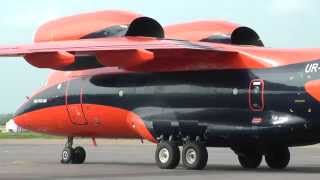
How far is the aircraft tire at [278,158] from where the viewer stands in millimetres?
23438

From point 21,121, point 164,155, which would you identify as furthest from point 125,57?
point 21,121

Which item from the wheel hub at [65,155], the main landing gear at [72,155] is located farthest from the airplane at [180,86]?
the wheel hub at [65,155]

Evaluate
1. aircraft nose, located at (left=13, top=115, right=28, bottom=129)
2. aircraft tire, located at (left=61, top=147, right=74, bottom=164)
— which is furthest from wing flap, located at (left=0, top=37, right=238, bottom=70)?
aircraft nose, located at (left=13, top=115, right=28, bottom=129)

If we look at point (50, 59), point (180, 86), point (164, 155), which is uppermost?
point (50, 59)

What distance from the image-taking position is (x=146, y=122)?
914 inches

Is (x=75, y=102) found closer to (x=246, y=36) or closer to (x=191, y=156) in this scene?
(x=191, y=156)

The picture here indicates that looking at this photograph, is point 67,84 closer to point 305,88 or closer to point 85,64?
point 85,64

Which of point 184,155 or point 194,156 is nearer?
point 194,156

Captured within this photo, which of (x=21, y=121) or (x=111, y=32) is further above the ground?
(x=111, y=32)

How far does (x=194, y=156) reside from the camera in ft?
72.1

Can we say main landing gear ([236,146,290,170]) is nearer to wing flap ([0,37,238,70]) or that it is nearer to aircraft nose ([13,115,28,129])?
wing flap ([0,37,238,70])

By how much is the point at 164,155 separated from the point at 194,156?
1.10 meters

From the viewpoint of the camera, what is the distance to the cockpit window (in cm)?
2362

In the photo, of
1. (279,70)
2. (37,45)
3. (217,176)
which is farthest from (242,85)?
(37,45)
